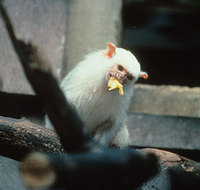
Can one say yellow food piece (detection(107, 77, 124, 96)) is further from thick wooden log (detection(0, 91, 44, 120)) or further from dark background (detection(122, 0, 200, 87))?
dark background (detection(122, 0, 200, 87))

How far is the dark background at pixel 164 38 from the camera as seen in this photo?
19.7 feet

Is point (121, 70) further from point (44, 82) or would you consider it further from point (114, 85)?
point (44, 82)

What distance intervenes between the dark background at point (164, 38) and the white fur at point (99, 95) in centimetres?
215

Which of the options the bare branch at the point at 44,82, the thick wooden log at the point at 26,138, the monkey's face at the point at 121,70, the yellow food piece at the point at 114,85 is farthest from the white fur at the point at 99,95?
the bare branch at the point at 44,82

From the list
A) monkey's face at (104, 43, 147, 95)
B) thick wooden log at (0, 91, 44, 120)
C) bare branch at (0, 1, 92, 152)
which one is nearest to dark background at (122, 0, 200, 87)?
thick wooden log at (0, 91, 44, 120)

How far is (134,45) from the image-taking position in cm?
660

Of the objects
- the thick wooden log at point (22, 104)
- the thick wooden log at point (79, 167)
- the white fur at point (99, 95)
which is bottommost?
the thick wooden log at point (22, 104)

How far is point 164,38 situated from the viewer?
21.0 feet

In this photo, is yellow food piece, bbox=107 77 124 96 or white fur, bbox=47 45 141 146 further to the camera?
white fur, bbox=47 45 141 146

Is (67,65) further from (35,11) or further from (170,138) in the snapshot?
(170,138)

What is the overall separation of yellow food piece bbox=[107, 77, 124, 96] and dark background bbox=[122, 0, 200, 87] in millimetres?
2396

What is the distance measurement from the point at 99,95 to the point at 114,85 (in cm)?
30

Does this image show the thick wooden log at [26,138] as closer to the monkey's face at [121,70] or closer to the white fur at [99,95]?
the monkey's face at [121,70]

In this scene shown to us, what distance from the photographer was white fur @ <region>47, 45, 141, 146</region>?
385 cm
